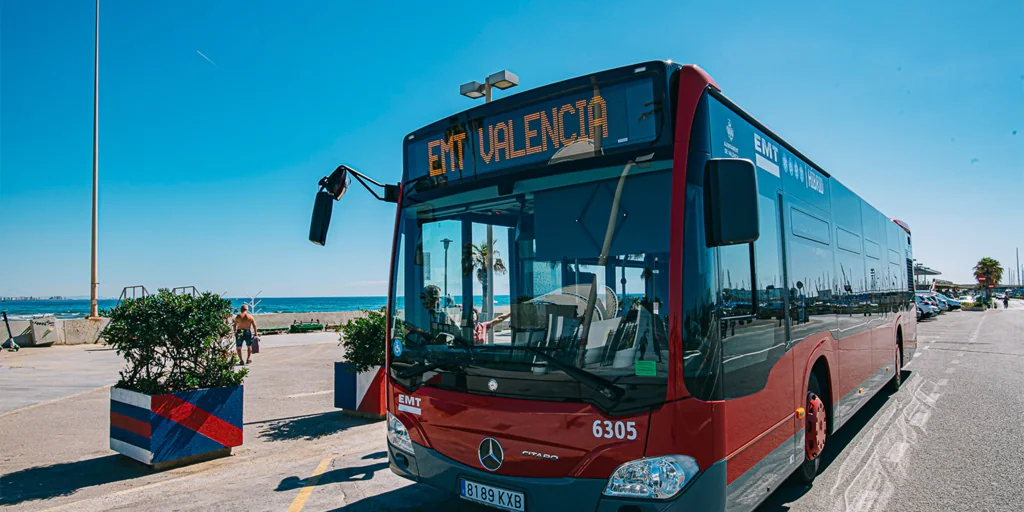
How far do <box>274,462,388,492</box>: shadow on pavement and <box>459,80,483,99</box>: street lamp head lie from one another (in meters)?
6.67

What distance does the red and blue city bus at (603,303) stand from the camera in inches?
124

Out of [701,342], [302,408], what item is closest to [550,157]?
[701,342]

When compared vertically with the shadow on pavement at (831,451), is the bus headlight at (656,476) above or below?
above

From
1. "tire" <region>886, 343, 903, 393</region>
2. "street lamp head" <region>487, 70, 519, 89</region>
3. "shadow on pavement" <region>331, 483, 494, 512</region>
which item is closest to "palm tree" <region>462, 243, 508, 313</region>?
"shadow on pavement" <region>331, 483, 494, 512</region>

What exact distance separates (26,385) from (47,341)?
10836 mm

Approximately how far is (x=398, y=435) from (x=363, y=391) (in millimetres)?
4240

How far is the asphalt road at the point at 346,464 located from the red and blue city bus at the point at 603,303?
852mm

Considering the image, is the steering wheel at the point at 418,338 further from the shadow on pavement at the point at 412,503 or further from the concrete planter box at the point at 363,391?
the concrete planter box at the point at 363,391

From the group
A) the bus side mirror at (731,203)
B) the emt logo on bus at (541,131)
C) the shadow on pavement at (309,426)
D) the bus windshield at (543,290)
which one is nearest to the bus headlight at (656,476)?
the bus windshield at (543,290)

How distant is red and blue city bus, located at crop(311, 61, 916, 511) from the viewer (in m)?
3.14

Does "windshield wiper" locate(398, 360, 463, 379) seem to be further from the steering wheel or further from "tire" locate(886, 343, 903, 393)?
"tire" locate(886, 343, 903, 393)

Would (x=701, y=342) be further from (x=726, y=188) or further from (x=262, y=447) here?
(x=262, y=447)

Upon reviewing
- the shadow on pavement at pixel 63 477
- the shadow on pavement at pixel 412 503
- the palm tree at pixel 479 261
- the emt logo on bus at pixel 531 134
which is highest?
the emt logo on bus at pixel 531 134

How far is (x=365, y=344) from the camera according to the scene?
824cm
